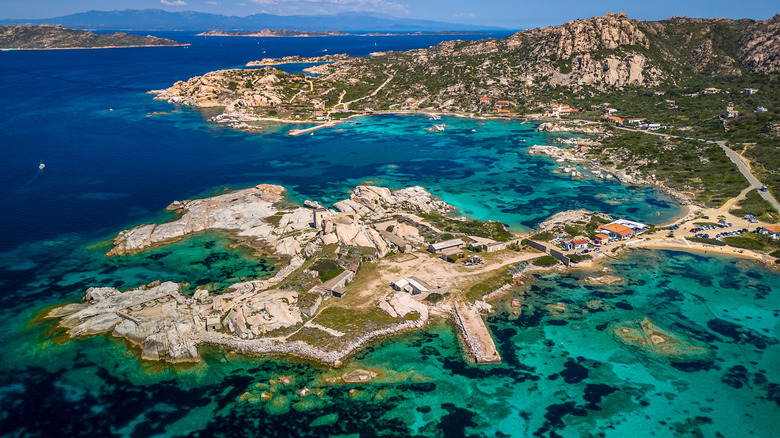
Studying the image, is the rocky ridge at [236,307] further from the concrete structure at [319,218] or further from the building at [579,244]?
the building at [579,244]

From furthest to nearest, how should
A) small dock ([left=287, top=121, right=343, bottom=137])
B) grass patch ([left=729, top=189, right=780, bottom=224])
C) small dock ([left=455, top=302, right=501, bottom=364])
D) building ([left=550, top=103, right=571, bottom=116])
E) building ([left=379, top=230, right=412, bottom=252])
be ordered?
building ([left=550, top=103, right=571, bottom=116]), small dock ([left=287, top=121, right=343, bottom=137]), grass patch ([left=729, top=189, right=780, bottom=224]), building ([left=379, top=230, right=412, bottom=252]), small dock ([left=455, top=302, right=501, bottom=364])

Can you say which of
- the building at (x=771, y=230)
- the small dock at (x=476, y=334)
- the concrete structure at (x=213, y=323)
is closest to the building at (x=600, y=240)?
the building at (x=771, y=230)

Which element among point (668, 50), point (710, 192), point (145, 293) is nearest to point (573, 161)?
point (710, 192)

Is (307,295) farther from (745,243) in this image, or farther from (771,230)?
(771,230)

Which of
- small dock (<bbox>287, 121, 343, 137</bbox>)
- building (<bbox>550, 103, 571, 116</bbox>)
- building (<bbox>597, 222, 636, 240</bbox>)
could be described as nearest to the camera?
building (<bbox>597, 222, 636, 240</bbox>)

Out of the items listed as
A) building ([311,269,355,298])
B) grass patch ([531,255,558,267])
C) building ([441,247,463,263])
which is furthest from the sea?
building ([441,247,463,263])

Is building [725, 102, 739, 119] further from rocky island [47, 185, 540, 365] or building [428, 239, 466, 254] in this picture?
building [428, 239, 466, 254]

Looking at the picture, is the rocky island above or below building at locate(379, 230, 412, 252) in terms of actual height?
below

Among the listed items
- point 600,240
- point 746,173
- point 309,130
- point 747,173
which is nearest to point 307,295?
point 600,240
